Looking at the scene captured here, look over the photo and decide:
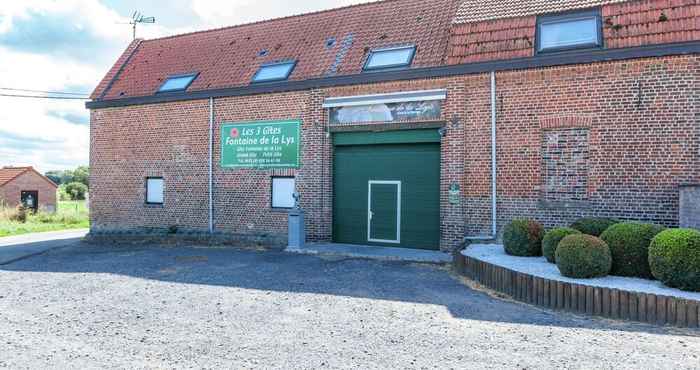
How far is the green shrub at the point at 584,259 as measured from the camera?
6555mm

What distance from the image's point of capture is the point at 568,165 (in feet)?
33.3

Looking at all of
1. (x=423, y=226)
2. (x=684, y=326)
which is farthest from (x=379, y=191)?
(x=684, y=326)

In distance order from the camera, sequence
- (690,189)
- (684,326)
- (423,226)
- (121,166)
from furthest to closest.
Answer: (121,166)
(423,226)
(690,189)
(684,326)

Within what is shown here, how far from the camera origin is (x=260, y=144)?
13.5 m

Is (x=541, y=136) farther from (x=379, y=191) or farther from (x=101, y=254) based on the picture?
(x=101, y=254)

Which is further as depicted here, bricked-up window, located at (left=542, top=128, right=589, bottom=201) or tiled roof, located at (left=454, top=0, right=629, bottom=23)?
tiled roof, located at (left=454, top=0, right=629, bottom=23)

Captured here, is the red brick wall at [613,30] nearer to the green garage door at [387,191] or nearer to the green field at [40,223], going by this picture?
the green garage door at [387,191]

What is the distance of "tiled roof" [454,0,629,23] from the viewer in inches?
424

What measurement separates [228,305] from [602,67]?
346 inches

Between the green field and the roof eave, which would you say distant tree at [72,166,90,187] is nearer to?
the green field

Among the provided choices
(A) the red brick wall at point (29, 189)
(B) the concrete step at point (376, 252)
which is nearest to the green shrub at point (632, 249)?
(B) the concrete step at point (376, 252)

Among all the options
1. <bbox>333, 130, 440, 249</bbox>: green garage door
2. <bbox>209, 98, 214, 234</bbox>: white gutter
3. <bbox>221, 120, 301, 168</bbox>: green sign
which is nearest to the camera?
<bbox>333, 130, 440, 249</bbox>: green garage door

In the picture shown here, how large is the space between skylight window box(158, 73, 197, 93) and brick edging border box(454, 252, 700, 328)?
11.8 meters

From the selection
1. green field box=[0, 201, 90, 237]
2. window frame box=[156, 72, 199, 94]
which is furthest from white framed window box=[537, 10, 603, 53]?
green field box=[0, 201, 90, 237]
